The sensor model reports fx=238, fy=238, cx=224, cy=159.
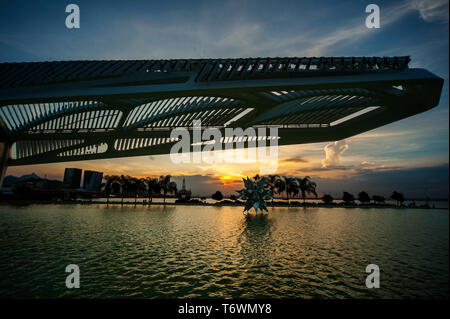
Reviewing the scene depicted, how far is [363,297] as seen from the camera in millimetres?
5691

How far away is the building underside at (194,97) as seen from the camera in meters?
16.5

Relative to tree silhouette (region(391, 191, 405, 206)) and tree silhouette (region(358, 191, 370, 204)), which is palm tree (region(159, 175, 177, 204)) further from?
tree silhouette (region(391, 191, 405, 206))

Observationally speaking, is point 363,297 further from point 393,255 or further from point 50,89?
point 50,89

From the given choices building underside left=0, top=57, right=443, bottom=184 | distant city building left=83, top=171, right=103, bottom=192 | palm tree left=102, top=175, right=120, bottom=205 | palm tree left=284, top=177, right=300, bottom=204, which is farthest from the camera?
distant city building left=83, top=171, right=103, bottom=192

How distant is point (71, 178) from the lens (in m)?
70.4

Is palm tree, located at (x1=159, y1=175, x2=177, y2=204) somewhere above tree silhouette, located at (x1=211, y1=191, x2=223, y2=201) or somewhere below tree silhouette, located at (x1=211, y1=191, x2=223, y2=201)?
above

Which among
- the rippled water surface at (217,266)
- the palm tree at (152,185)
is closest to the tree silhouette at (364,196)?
the palm tree at (152,185)

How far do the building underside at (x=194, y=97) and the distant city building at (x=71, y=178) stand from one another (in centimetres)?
4434

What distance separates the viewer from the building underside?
16.5 meters

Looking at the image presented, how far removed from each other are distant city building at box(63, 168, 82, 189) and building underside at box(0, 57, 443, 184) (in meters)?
44.3

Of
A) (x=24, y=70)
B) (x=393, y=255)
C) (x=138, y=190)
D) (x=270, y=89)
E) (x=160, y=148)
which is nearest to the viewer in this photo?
(x=393, y=255)

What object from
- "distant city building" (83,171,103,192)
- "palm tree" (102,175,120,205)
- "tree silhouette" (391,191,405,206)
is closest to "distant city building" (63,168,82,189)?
"distant city building" (83,171,103,192)
